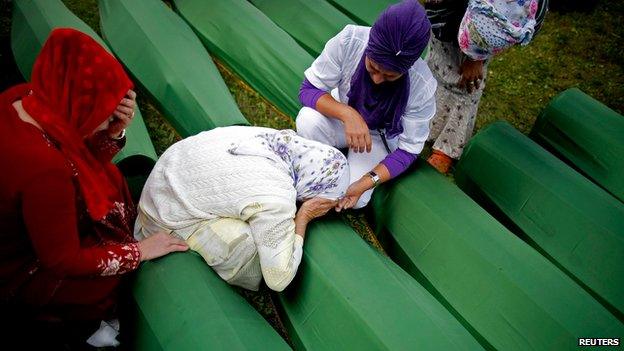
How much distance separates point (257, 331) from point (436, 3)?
6.12ft

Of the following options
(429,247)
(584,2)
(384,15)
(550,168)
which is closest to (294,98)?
(384,15)

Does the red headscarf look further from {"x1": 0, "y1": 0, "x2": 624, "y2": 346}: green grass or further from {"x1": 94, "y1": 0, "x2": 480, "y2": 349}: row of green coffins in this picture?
{"x1": 0, "y1": 0, "x2": 624, "y2": 346}: green grass

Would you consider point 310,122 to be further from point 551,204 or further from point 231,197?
point 551,204

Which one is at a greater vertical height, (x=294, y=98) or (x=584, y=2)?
(x=584, y=2)

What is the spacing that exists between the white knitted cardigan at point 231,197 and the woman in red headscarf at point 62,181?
8.3 inches

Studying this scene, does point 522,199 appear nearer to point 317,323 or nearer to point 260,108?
point 317,323

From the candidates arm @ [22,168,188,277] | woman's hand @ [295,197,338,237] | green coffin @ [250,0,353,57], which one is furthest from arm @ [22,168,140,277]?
green coffin @ [250,0,353,57]

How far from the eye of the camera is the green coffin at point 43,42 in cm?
242

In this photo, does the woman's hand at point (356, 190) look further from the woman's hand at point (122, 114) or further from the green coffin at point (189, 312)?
the woman's hand at point (122, 114)

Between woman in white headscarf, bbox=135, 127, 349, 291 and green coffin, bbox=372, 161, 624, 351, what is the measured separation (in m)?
0.53

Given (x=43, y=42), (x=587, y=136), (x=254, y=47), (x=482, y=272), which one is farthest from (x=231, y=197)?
(x=587, y=136)

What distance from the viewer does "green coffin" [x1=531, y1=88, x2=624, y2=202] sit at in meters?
2.77

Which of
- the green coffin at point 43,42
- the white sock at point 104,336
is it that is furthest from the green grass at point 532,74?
the white sock at point 104,336

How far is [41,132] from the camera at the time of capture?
1434 millimetres
